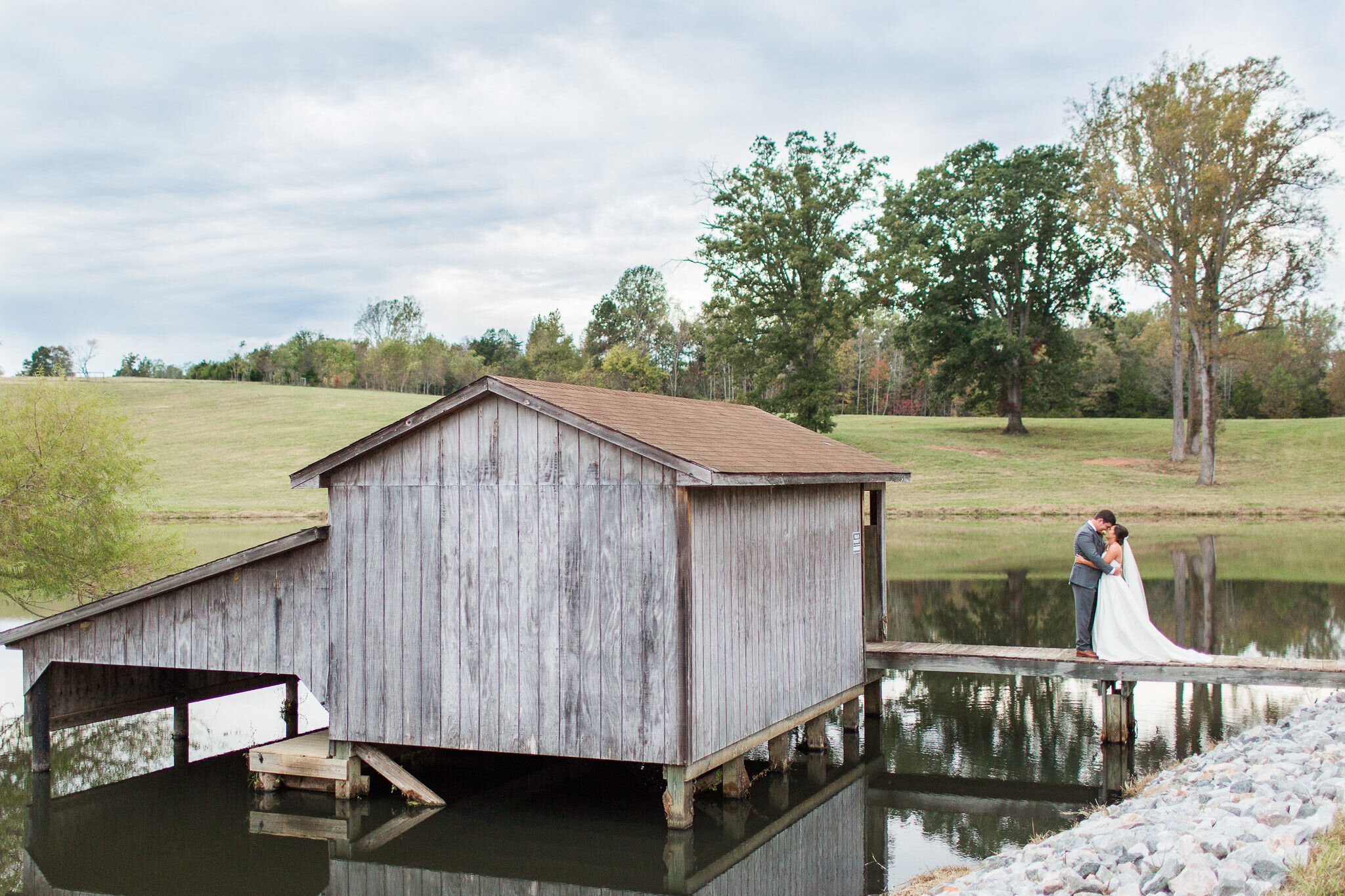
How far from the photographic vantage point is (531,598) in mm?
11047

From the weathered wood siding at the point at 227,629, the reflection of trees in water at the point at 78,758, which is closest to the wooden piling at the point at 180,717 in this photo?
the reflection of trees in water at the point at 78,758

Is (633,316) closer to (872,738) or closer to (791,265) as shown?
(791,265)

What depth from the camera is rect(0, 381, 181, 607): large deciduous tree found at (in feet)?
67.6

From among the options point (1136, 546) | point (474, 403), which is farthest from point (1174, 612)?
point (474, 403)

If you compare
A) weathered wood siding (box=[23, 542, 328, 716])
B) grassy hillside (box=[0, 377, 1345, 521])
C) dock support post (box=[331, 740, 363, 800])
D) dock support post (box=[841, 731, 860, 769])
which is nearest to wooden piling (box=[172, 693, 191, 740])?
weathered wood siding (box=[23, 542, 328, 716])

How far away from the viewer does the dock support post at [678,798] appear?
10.5m

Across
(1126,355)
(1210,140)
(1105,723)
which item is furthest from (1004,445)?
(1105,723)

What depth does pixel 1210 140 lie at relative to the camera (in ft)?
139

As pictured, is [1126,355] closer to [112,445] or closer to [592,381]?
[592,381]

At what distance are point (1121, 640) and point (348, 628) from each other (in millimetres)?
9094

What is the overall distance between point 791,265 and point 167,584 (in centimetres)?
4086

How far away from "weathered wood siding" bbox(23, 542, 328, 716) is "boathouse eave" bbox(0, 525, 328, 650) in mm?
111

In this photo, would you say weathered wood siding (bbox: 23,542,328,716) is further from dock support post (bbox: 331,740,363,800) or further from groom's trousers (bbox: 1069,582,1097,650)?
groom's trousers (bbox: 1069,582,1097,650)

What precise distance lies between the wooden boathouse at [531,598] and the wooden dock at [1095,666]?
1.79 meters
